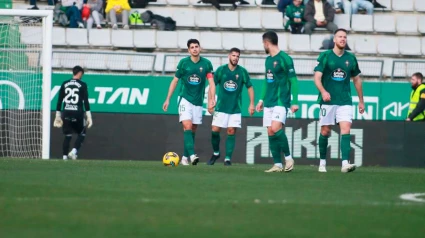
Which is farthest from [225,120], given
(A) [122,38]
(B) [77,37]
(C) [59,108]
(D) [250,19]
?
(D) [250,19]

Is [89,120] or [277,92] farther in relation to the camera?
[89,120]

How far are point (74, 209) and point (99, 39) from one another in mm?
17379

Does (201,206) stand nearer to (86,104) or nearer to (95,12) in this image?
(86,104)

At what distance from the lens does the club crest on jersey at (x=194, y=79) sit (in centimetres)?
1845

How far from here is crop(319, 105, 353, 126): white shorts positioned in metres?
15.7

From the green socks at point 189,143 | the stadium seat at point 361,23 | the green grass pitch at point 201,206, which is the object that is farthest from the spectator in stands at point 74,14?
the green grass pitch at point 201,206

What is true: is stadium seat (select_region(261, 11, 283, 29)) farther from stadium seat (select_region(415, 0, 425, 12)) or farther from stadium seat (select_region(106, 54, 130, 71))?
stadium seat (select_region(106, 54, 130, 71))

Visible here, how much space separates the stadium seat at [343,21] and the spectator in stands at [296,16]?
1003 millimetres

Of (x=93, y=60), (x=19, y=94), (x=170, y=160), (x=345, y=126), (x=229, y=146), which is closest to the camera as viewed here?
(x=345, y=126)

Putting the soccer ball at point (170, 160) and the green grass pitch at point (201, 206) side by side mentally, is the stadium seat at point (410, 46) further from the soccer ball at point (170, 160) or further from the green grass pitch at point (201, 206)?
the green grass pitch at point (201, 206)

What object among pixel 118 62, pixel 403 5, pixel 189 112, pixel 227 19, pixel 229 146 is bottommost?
pixel 229 146

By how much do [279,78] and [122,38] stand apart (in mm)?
10783

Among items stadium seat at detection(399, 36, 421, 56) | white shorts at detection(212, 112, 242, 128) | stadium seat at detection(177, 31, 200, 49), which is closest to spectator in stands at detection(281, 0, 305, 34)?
stadium seat at detection(177, 31, 200, 49)

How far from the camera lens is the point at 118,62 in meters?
23.8
